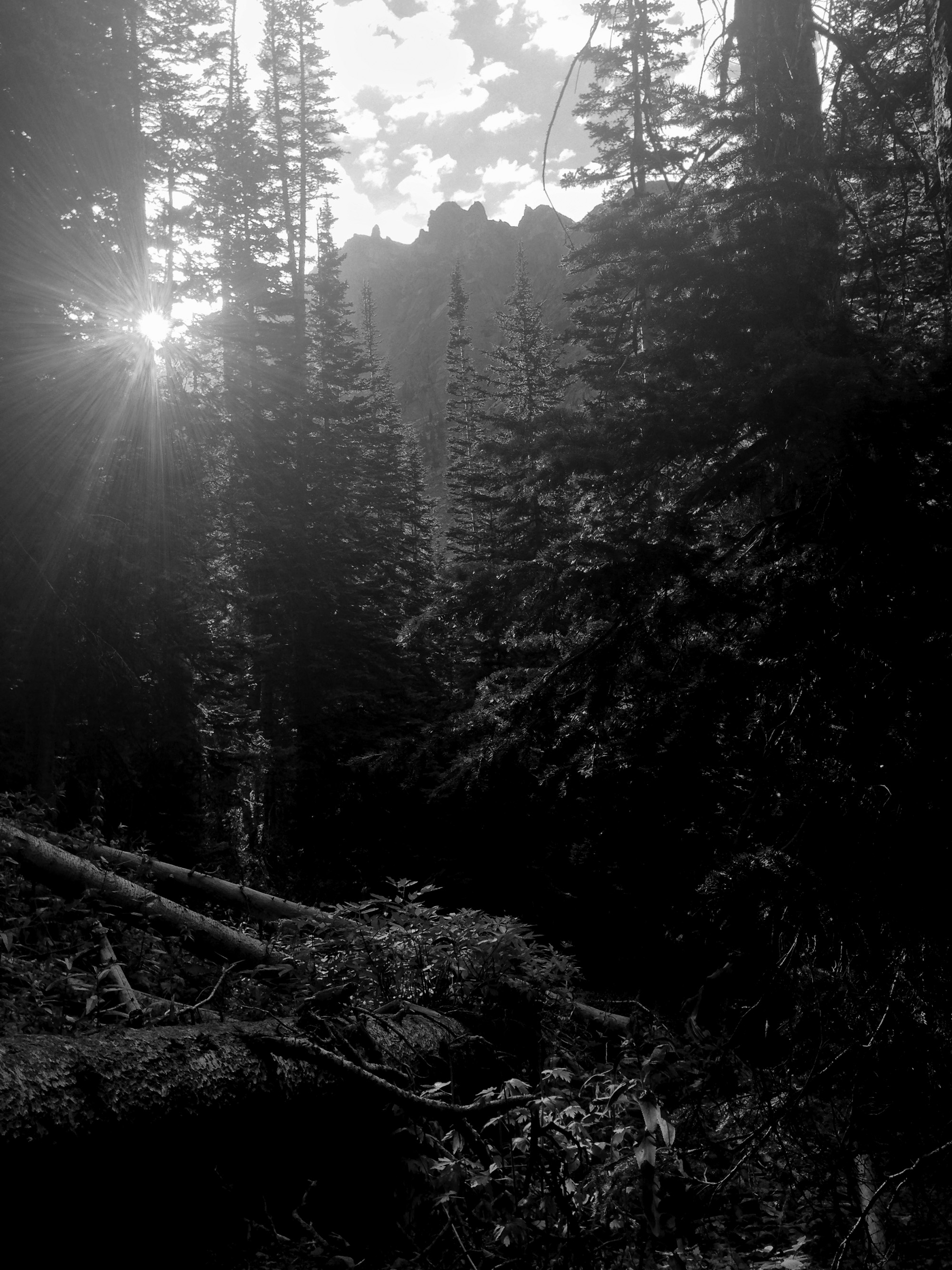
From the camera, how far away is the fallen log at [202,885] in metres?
8.27

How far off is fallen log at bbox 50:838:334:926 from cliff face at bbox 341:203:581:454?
281 ft

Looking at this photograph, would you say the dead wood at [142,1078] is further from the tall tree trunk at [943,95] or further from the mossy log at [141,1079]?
the tall tree trunk at [943,95]

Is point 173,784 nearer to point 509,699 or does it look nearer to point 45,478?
point 45,478

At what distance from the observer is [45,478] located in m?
10.7

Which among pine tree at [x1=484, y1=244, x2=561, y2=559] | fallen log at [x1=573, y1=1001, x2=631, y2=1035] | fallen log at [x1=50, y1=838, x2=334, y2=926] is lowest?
fallen log at [x1=573, y1=1001, x2=631, y2=1035]

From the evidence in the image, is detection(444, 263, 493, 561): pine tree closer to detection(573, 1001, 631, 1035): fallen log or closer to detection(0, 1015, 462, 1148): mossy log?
detection(573, 1001, 631, 1035): fallen log

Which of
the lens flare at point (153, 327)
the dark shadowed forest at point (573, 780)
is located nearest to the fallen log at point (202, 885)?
the dark shadowed forest at point (573, 780)

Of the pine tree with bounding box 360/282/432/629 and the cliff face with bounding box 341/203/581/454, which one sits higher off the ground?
the cliff face with bounding box 341/203/581/454

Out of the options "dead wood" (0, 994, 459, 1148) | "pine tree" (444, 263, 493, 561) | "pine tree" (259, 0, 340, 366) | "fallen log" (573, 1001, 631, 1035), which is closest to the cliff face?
"pine tree" (444, 263, 493, 561)

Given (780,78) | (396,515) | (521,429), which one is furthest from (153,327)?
(396,515)

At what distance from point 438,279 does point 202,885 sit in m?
120

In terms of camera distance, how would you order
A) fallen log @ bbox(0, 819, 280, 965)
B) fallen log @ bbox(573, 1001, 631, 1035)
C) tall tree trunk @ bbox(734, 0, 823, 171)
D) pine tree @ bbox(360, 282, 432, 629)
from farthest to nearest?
pine tree @ bbox(360, 282, 432, 629) < fallen log @ bbox(0, 819, 280, 965) < fallen log @ bbox(573, 1001, 631, 1035) < tall tree trunk @ bbox(734, 0, 823, 171)

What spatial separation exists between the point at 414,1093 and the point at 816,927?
2.13 m

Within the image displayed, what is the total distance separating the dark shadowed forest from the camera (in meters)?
3.19
